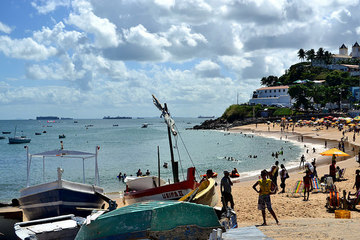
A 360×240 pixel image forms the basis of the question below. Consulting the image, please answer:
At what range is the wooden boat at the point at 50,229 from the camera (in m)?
10.8

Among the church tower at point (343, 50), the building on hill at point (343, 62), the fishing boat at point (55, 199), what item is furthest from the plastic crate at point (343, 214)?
the church tower at point (343, 50)

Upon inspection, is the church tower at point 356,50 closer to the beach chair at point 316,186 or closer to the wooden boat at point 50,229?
the beach chair at point 316,186

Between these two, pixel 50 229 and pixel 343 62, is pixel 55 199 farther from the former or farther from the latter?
pixel 343 62

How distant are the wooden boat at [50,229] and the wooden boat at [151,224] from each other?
3.09m

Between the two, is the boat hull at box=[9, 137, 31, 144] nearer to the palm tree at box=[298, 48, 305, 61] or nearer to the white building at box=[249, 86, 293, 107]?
the white building at box=[249, 86, 293, 107]

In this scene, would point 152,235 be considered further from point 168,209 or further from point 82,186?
point 82,186

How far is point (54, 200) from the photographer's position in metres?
13.9

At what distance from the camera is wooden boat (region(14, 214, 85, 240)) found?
10.8 meters

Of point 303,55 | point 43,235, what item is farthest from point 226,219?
point 303,55

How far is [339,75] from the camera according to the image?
12100cm

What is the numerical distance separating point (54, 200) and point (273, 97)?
131033 millimetres

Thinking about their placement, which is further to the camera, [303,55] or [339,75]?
[303,55]

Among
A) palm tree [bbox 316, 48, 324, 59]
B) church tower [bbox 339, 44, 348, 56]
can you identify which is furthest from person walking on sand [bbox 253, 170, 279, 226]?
church tower [bbox 339, 44, 348, 56]

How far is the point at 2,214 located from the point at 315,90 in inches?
4415
